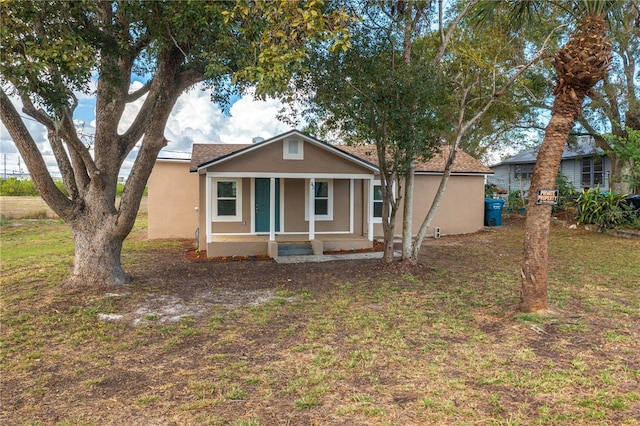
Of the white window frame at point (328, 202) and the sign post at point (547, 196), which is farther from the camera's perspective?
the white window frame at point (328, 202)

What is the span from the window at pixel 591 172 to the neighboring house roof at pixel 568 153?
3.38 feet

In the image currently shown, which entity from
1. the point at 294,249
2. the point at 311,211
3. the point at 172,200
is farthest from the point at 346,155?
the point at 172,200

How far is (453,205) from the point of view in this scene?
1684cm

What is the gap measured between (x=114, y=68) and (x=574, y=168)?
92.8ft

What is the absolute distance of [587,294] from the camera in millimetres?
7293

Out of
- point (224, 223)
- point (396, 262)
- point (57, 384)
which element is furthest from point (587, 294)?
point (224, 223)

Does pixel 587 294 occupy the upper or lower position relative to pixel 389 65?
lower

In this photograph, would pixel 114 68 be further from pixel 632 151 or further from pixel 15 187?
pixel 15 187

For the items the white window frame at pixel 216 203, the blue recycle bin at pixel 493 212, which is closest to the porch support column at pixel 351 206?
the white window frame at pixel 216 203

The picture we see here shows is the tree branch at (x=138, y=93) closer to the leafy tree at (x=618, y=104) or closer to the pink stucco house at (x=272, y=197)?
the pink stucco house at (x=272, y=197)

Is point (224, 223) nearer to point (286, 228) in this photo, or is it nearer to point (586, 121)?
point (286, 228)

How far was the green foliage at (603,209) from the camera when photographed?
49.0 feet

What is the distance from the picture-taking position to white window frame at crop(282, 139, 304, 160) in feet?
41.7

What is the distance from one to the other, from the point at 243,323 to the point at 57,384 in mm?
2421
